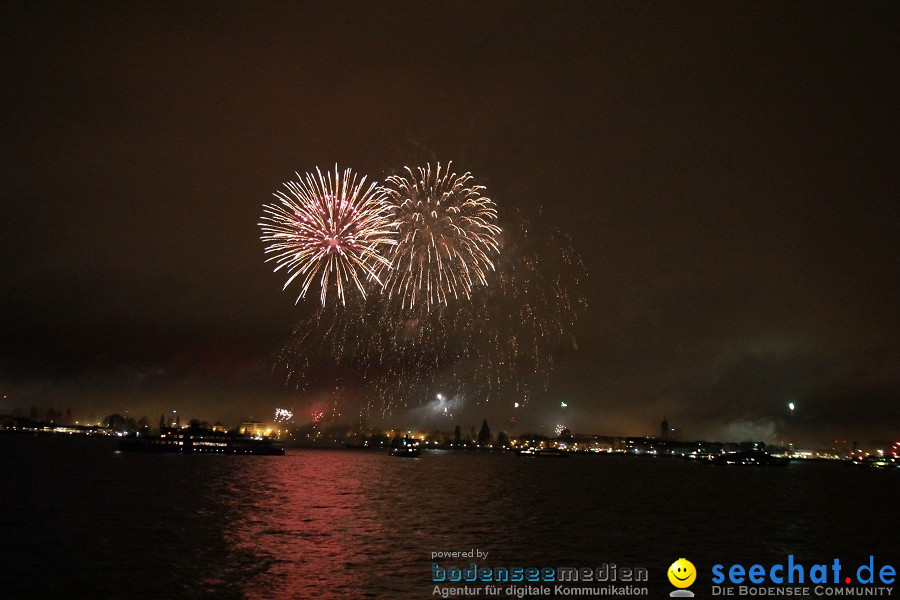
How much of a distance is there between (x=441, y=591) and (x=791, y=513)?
4950cm

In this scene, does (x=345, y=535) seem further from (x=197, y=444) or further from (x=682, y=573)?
(x=197, y=444)

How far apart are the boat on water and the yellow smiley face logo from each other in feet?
512

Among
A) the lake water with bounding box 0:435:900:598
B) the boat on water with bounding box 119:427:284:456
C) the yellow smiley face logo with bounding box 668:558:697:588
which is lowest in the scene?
the boat on water with bounding box 119:427:284:456

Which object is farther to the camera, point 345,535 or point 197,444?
point 197,444

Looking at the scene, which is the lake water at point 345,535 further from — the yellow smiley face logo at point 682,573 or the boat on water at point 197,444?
the boat on water at point 197,444

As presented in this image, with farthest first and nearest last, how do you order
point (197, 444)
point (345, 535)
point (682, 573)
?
1. point (197, 444)
2. point (345, 535)
3. point (682, 573)

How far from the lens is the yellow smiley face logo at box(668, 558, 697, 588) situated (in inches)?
1189

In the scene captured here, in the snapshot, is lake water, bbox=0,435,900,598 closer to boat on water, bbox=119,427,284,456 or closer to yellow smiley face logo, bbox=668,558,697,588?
yellow smiley face logo, bbox=668,558,697,588

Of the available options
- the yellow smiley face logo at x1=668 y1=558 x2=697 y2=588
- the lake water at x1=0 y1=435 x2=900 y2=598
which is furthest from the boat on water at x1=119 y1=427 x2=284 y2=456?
the yellow smiley face logo at x1=668 y1=558 x2=697 y2=588

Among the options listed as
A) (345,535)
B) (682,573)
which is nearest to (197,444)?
(345,535)

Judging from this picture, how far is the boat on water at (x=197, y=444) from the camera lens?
559 feet

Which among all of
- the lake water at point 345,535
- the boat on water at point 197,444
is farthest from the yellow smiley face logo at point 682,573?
the boat on water at point 197,444

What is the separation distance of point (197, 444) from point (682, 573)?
16421cm

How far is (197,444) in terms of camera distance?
576ft
